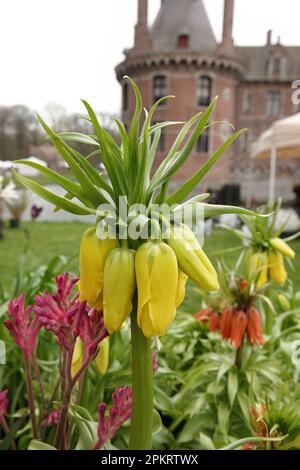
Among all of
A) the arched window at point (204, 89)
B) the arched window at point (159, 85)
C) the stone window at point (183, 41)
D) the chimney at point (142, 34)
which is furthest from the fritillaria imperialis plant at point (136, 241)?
the stone window at point (183, 41)

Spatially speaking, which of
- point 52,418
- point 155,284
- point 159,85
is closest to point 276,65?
point 159,85

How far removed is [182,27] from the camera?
11820mm

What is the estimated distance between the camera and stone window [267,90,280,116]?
13625mm

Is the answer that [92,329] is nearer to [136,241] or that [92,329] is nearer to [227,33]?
[136,241]

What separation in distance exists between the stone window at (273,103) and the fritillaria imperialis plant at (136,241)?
555 inches

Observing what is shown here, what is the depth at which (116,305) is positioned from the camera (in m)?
0.31

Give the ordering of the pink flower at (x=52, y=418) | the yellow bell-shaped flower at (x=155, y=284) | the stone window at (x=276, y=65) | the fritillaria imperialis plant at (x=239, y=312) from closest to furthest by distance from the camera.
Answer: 1. the yellow bell-shaped flower at (x=155, y=284)
2. the pink flower at (x=52, y=418)
3. the fritillaria imperialis plant at (x=239, y=312)
4. the stone window at (x=276, y=65)

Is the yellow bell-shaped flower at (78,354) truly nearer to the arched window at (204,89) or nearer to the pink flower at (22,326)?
the pink flower at (22,326)

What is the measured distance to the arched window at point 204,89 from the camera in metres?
11.7

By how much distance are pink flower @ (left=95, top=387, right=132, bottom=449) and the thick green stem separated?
0.05 m

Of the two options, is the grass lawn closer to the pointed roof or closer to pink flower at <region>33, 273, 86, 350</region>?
pink flower at <region>33, 273, 86, 350</region>

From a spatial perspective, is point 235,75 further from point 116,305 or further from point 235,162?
point 116,305
